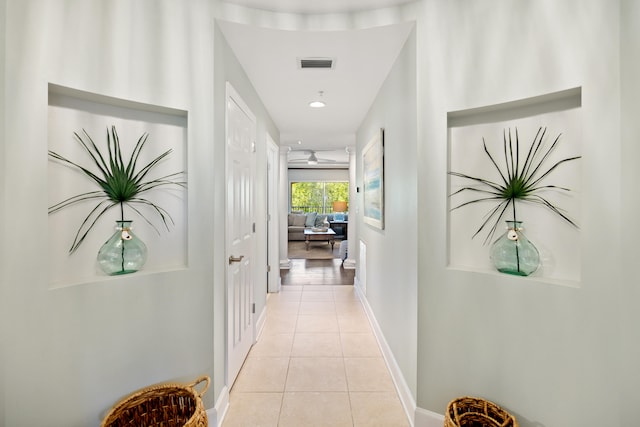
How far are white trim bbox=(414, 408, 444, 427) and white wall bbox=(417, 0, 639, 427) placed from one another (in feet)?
0.15

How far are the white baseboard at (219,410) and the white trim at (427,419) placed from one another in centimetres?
112

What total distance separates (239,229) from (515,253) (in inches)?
71.6

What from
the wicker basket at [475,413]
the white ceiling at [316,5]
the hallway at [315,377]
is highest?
the white ceiling at [316,5]

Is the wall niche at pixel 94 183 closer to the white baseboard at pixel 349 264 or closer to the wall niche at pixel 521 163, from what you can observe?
the wall niche at pixel 521 163

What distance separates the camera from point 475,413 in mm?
1515

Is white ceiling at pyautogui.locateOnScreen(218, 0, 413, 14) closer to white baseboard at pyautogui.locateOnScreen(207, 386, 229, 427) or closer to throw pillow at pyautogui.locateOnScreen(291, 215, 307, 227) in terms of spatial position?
white baseboard at pyautogui.locateOnScreen(207, 386, 229, 427)

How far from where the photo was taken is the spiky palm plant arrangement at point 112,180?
149 centimetres

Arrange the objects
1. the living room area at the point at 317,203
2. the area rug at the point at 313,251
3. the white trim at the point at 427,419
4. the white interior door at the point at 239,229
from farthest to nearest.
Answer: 1. the living room area at the point at 317,203
2. the area rug at the point at 313,251
3. the white interior door at the point at 239,229
4. the white trim at the point at 427,419

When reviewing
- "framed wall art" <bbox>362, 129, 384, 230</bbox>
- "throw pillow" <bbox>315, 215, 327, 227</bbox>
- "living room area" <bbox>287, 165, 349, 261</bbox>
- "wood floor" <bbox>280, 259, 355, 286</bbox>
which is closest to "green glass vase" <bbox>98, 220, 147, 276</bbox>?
"framed wall art" <bbox>362, 129, 384, 230</bbox>

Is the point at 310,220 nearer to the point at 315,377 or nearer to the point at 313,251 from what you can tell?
the point at 313,251

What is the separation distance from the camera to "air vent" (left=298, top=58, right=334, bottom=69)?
89.0 inches

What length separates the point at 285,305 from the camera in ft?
13.3
